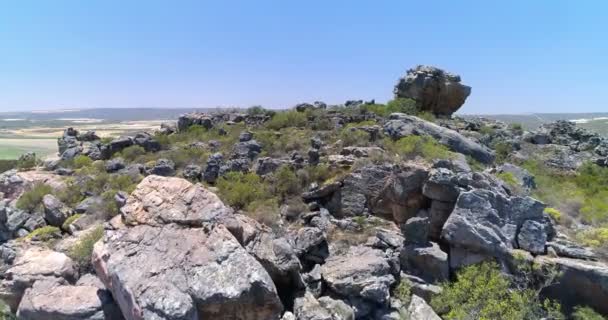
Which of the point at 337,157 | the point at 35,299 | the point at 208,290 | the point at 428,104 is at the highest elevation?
the point at 428,104

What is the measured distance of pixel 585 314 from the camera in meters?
11.2

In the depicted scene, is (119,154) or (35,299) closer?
(35,299)

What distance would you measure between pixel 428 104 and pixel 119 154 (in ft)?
79.4

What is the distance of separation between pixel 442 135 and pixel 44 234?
1924 centimetres

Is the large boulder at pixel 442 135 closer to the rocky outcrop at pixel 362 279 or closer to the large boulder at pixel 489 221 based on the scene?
the large boulder at pixel 489 221

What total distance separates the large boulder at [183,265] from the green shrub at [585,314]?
8191mm

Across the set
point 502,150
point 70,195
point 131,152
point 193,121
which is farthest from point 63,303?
point 502,150

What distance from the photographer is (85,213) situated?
1673 centimetres

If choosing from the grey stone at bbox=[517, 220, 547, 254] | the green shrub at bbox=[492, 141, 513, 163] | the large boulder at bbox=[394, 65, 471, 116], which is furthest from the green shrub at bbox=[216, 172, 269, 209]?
the large boulder at bbox=[394, 65, 471, 116]

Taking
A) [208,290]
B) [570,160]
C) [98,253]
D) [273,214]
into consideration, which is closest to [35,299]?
[98,253]

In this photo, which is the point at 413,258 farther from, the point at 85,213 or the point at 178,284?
the point at 85,213

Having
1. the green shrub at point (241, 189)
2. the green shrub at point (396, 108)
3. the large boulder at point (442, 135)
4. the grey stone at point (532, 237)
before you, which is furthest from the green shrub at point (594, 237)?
the green shrub at point (396, 108)

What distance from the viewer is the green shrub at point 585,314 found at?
36.4 feet

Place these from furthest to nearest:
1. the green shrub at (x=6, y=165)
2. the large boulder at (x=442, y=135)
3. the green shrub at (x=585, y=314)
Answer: the green shrub at (x=6, y=165)
the large boulder at (x=442, y=135)
the green shrub at (x=585, y=314)
